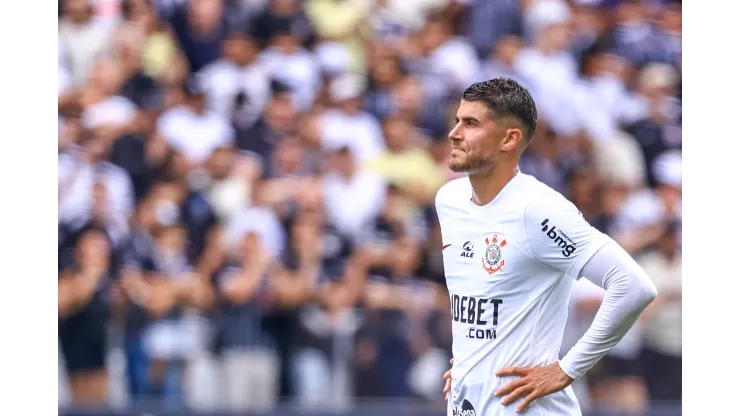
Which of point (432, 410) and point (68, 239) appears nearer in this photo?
point (432, 410)

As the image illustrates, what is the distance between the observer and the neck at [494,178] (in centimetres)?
511

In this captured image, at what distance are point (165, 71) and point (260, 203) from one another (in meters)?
2.35

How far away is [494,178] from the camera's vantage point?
16.8 feet

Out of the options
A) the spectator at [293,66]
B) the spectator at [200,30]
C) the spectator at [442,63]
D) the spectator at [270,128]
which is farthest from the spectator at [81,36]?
the spectator at [442,63]

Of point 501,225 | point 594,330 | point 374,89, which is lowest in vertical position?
point 594,330

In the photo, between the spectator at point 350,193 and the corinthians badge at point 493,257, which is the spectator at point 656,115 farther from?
the corinthians badge at point 493,257

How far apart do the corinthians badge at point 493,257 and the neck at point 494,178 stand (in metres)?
0.22

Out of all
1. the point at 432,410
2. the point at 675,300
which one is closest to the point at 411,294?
the point at 432,410


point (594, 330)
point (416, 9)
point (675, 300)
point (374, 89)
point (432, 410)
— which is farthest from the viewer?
point (416, 9)

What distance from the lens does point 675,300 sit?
9828 millimetres

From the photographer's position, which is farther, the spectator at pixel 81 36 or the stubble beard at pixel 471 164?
the spectator at pixel 81 36

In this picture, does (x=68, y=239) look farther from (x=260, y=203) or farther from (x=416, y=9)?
(x=416, y=9)

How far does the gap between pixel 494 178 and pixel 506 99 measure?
1.25 ft

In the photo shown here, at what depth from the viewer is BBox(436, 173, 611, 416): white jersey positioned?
4.85 m
